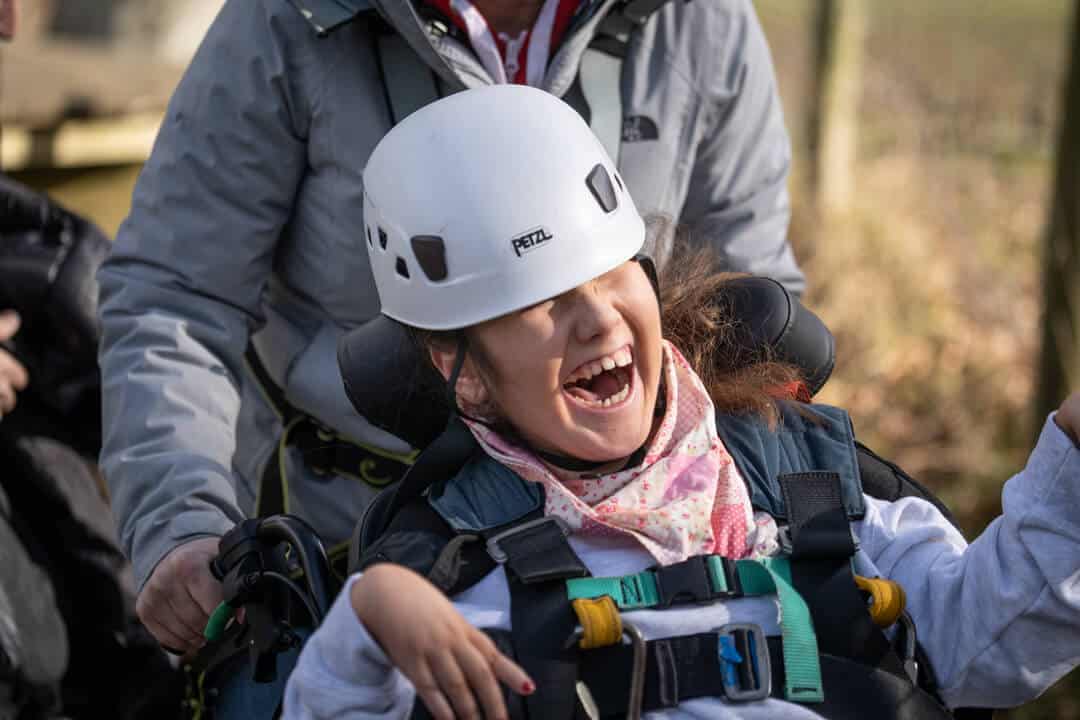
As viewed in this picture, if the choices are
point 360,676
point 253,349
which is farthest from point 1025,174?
point 360,676

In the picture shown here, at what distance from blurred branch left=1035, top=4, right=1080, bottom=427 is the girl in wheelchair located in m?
2.65

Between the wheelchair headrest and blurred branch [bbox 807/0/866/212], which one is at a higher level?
the wheelchair headrest

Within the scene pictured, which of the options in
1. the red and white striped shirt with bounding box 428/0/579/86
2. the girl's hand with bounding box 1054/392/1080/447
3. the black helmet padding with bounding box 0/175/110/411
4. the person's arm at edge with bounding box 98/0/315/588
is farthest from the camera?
the black helmet padding with bounding box 0/175/110/411

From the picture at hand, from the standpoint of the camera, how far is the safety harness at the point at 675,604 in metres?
2.03

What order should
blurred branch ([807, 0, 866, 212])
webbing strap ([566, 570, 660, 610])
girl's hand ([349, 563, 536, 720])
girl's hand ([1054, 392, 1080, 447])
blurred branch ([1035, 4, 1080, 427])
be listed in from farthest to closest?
blurred branch ([807, 0, 866, 212])
blurred branch ([1035, 4, 1080, 427])
webbing strap ([566, 570, 660, 610])
girl's hand ([1054, 392, 1080, 447])
girl's hand ([349, 563, 536, 720])

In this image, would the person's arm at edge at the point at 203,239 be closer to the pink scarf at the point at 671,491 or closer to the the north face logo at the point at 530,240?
the pink scarf at the point at 671,491

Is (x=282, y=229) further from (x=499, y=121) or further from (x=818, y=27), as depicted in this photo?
(x=818, y=27)

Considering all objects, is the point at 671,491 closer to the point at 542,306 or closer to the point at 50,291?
the point at 542,306

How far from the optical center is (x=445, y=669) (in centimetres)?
184

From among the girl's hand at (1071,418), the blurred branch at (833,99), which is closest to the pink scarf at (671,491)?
the girl's hand at (1071,418)

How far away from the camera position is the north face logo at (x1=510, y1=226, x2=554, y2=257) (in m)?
2.18

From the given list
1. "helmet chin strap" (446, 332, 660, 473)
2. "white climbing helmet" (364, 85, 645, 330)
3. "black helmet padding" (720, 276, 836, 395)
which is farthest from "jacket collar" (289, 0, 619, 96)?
"helmet chin strap" (446, 332, 660, 473)

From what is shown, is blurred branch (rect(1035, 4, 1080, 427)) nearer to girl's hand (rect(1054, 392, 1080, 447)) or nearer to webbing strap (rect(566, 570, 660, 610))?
girl's hand (rect(1054, 392, 1080, 447))

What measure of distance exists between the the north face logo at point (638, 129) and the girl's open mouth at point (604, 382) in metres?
0.84
